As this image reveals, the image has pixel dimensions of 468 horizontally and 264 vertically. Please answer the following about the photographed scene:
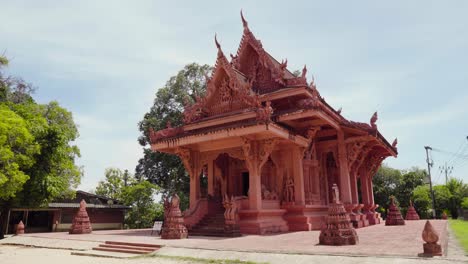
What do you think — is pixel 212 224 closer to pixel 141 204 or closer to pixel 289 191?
pixel 289 191

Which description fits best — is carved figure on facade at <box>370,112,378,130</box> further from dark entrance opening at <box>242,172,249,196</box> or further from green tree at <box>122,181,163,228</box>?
green tree at <box>122,181,163,228</box>

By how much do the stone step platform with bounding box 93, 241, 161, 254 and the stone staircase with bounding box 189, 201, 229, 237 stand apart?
2971 mm

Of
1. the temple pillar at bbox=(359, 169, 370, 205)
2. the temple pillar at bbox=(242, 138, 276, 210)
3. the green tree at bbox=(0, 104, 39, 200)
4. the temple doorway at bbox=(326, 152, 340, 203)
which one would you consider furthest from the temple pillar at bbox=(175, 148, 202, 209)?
the temple pillar at bbox=(359, 169, 370, 205)

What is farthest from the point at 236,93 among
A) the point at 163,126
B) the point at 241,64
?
the point at 163,126

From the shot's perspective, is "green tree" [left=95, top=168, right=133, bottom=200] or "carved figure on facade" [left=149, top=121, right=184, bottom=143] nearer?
"carved figure on facade" [left=149, top=121, right=184, bottom=143]

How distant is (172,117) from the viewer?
2691 centimetres

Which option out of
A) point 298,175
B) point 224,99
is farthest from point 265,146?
point 224,99

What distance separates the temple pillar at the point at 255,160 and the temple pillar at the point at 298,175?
5.31ft

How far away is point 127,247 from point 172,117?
59.0ft

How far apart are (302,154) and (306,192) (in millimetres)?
1672

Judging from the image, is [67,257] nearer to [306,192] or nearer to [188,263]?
[188,263]

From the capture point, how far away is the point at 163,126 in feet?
86.9

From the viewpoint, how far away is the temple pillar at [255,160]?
11914mm

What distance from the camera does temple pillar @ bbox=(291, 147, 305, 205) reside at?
1314 centimetres
